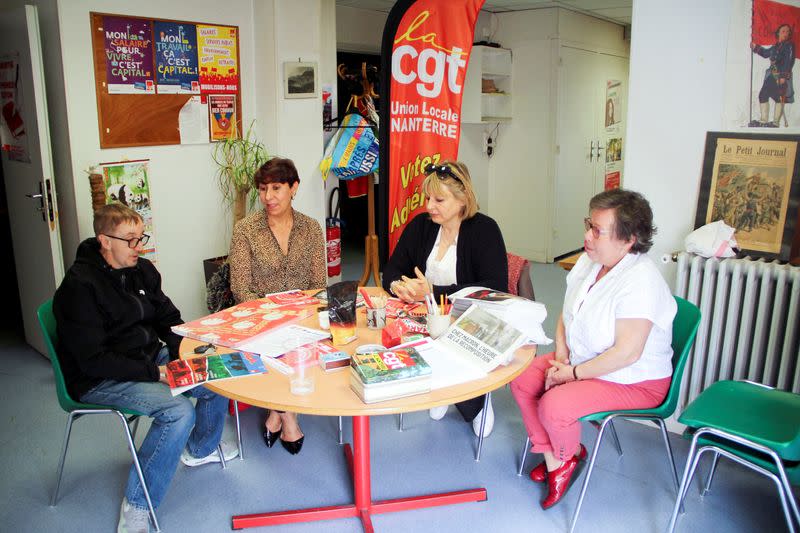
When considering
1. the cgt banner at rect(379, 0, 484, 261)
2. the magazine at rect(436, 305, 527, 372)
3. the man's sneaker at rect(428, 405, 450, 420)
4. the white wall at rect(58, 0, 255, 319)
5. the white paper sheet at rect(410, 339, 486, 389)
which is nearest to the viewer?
the white paper sheet at rect(410, 339, 486, 389)

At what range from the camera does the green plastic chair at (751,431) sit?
2.14 m

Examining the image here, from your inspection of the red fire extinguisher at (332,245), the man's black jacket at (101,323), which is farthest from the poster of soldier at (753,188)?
the red fire extinguisher at (332,245)

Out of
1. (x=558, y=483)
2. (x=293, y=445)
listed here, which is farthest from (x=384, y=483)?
(x=558, y=483)

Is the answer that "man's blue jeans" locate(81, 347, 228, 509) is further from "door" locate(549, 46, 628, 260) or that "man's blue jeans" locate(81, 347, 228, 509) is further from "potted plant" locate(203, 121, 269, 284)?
"door" locate(549, 46, 628, 260)

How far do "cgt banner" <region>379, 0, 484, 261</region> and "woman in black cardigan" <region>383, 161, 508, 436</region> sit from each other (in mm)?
1142

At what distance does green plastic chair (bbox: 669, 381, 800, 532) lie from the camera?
2145 mm

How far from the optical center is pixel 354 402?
2082 mm

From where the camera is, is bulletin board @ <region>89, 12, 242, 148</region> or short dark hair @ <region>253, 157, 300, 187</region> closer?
short dark hair @ <region>253, 157, 300, 187</region>

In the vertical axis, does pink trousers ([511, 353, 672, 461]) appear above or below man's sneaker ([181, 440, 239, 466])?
above

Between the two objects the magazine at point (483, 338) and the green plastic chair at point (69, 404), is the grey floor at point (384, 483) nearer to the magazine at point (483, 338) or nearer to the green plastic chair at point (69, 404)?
the green plastic chair at point (69, 404)

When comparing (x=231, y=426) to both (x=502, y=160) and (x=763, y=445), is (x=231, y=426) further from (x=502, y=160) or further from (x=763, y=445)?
(x=502, y=160)

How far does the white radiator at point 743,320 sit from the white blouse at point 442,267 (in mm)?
1006

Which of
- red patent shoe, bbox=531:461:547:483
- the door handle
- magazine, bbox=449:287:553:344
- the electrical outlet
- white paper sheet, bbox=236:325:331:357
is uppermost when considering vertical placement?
the electrical outlet

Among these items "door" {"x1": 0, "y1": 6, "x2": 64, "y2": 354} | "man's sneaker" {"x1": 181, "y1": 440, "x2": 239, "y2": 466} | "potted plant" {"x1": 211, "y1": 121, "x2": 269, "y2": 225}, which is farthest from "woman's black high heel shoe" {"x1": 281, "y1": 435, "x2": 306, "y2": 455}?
"potted plant" {"x1": 211, "y1": 121, "x2": 269, "y2": 225}
